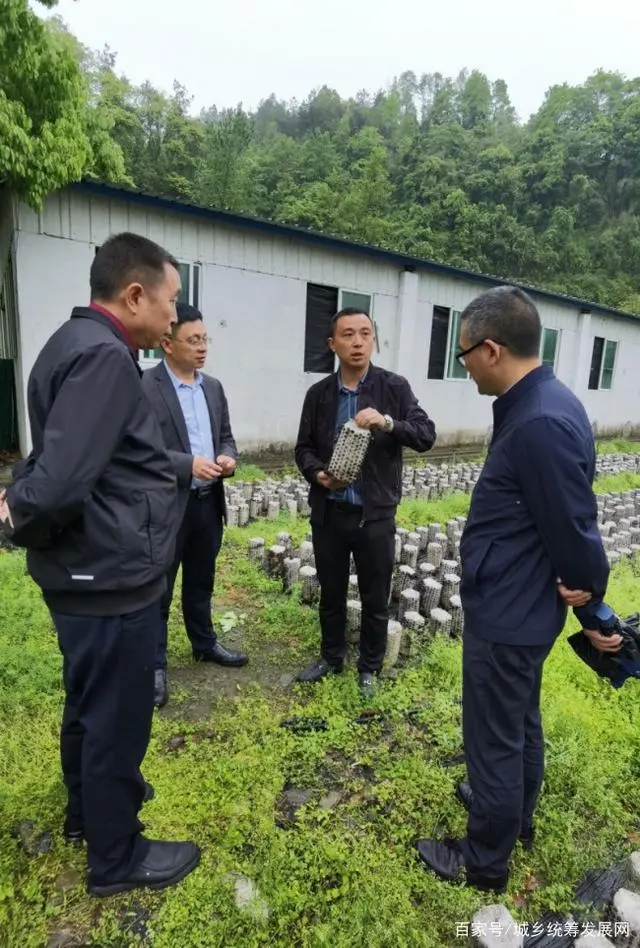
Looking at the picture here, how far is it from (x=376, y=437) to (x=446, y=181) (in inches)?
1569

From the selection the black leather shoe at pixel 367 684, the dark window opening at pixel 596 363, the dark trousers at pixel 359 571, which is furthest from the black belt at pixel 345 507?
the dark window opening at pixel 596 363

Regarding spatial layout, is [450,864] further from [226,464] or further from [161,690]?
[226,464]

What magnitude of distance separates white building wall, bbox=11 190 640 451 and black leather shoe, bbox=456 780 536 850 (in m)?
6.69

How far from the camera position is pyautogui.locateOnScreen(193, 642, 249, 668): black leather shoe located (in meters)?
3.28

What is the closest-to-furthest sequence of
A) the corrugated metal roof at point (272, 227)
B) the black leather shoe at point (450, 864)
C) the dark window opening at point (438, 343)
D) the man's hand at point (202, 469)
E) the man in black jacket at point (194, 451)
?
the black leather shoe at point (450, 864) → the man's hand at point (202, 469) → the man in black jacket at point (194, 451) → the corrugated metal roof at point (272, 227) → the dark window opening at point (438, 343)

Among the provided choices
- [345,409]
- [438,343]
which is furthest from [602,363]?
[345,409]

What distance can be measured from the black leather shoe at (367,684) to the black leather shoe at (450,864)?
0.90 m

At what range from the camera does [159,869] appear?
6.34ft

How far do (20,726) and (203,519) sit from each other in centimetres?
130

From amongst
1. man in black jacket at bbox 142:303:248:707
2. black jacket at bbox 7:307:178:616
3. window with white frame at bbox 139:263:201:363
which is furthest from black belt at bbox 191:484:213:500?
window with white frame at bbox 139:263:201:363

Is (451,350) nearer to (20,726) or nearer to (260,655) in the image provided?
(260,655)

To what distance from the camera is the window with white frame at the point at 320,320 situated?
9242 mm

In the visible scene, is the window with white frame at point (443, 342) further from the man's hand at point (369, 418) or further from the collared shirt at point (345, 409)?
the man's hand at point (369, 418)

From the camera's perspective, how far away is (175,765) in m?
2.45
